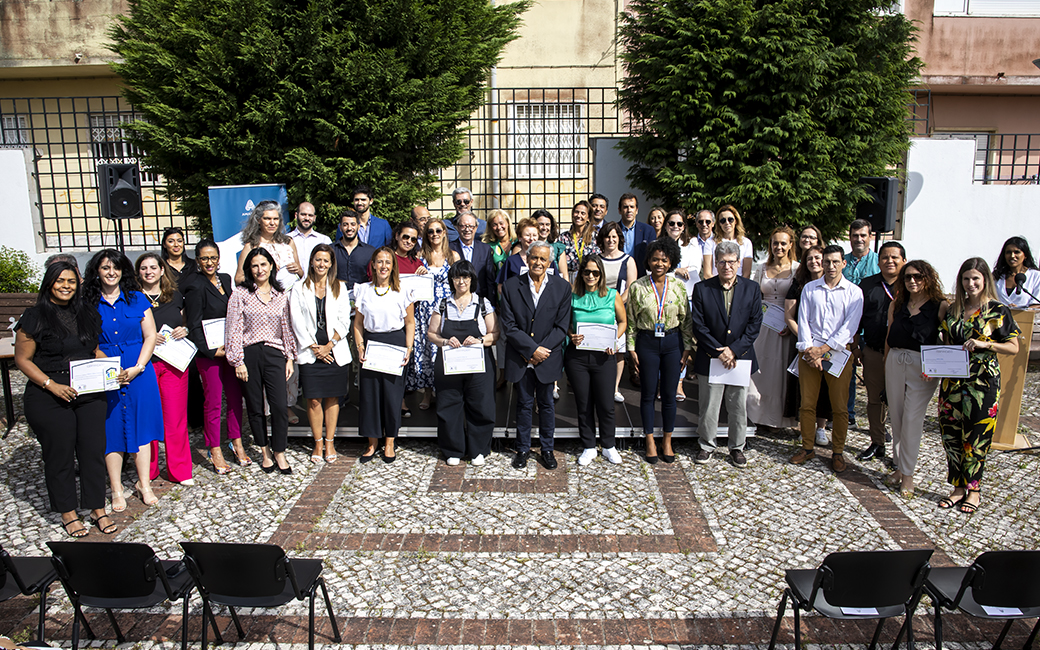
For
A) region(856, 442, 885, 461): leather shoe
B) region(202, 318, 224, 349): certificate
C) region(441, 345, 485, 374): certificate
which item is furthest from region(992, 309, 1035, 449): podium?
region(202, 318, 224, 349): certificate

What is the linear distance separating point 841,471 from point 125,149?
16712 millimetres

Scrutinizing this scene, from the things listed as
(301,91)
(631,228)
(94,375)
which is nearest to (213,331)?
(94,375)

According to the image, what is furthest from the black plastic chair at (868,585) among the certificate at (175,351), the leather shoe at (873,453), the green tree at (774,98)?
the green tree at (774,98)

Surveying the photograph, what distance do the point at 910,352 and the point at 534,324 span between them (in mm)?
3107

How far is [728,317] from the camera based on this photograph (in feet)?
20.3

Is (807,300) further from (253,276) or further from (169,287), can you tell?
(169,287)

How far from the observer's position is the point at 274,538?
5160 millimetres

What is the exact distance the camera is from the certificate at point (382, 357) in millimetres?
6293

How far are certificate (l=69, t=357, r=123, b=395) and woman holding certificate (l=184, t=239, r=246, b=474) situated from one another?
0.98m

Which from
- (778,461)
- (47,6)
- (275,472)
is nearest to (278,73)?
(275,472)

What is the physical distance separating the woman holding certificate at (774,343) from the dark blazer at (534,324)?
2.14 metres

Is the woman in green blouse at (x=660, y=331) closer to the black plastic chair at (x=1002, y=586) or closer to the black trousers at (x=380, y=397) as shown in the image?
the black trousers at (x=380, y=397)

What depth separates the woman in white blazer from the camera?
20.3 feet

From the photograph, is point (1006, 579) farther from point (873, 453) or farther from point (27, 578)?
point (27, 578)
